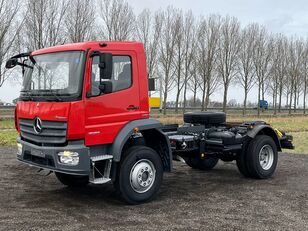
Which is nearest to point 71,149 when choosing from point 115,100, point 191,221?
point 115,100

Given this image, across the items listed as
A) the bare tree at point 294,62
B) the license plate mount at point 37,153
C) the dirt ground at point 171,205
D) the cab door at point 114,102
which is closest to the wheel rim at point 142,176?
the dirt ground at point 171,205

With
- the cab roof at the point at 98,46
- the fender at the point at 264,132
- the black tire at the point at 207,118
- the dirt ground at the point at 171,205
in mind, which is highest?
the cab roof at the point at 98,46

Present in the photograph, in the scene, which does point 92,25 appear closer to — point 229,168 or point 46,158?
point 229,168

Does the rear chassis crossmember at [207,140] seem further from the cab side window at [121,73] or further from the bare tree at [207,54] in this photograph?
the bare tree at [207,54]

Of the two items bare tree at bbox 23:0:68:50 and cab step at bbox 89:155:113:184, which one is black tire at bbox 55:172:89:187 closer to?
cab step at bbox 89:155:113:184

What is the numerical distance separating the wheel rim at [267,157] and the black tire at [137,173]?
316cm

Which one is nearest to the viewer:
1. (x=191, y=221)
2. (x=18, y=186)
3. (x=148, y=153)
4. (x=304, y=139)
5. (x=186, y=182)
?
(x=191, y=221)

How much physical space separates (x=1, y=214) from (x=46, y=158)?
1.05 meters

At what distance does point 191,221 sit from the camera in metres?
5.94

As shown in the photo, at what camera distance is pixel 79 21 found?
30078 mm

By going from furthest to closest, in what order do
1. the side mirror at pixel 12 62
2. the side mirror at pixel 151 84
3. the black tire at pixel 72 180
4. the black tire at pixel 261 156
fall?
the black tire at pixel 261 156
the black tire at pixel 72 180
the side mirror at pixel 151 84
the side mirror at pixel 12 62

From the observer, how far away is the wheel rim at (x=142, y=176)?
682cm

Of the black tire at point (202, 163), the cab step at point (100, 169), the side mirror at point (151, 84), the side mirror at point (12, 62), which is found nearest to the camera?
the cab step at point (100, 169)

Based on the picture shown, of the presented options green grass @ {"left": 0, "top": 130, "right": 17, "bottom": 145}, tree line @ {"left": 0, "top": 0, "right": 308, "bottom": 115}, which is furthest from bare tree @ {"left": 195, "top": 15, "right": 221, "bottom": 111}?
green grass @ {"left": 0, "top": 130, "right": 17, "bottom": 145}
